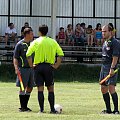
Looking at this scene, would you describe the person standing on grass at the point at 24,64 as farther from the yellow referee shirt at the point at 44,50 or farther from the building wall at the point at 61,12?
the building wall at the point at 61,12

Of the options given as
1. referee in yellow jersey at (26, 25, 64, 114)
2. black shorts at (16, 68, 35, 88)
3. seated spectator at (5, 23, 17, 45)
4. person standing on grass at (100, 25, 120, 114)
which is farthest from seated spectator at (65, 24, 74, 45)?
referee in yellow jersey at (26, 25, 64, 114)

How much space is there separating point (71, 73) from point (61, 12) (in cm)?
536

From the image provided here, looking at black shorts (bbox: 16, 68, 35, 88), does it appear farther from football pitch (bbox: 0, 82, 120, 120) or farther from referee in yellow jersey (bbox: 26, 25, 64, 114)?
referee in yellow jersey (bbox: 26, 25, 64, 114)

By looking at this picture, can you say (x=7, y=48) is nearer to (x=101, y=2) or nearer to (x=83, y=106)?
(x=101, y=2)

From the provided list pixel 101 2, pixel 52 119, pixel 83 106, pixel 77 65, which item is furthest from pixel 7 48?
pixel 52 119

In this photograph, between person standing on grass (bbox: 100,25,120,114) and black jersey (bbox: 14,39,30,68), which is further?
black jersey (bbox: 14,39,30,68)

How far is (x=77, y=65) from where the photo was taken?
29078 millimetres

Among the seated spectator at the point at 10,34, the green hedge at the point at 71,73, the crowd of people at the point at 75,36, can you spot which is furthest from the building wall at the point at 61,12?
the green hedge at the point at 71,73

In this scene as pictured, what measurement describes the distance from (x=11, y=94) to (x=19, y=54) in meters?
4.70

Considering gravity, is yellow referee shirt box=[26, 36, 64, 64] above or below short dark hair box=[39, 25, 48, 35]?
below

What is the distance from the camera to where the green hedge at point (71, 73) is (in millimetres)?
27266

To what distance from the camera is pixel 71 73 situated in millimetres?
28203

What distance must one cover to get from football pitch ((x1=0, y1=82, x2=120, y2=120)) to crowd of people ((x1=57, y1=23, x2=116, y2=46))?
233 inches

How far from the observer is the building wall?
1266 inches
